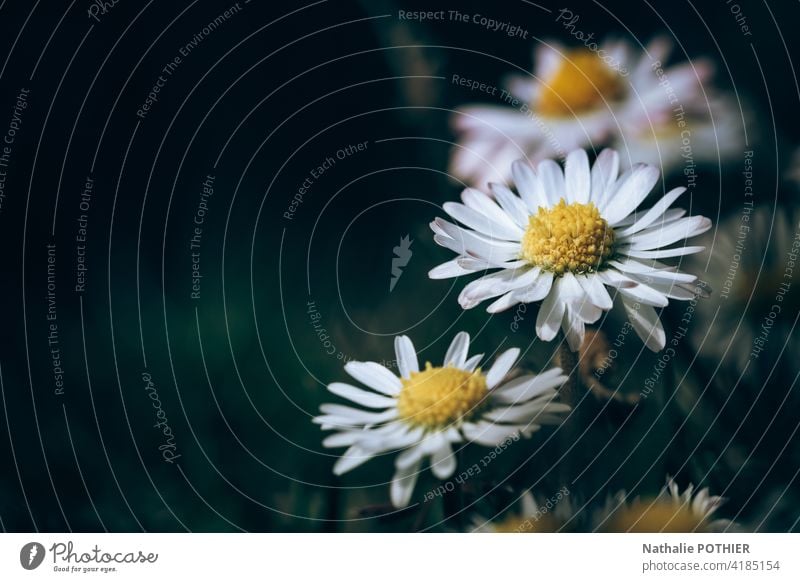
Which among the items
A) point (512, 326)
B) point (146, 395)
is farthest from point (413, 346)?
point (146, 395)

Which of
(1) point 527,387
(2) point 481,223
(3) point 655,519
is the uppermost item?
(2) point 481,223

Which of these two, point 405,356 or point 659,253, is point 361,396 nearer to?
point 405,356

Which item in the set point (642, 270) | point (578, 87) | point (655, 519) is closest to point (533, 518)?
point (655, 519)

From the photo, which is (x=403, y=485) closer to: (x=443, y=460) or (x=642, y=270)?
(x=443, y=460)

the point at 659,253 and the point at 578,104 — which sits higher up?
the point at 578,104

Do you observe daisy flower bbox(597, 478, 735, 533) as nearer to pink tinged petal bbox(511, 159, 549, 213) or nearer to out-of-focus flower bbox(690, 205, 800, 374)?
out-of-focus flower bbox(690, 205, 800, 374)
